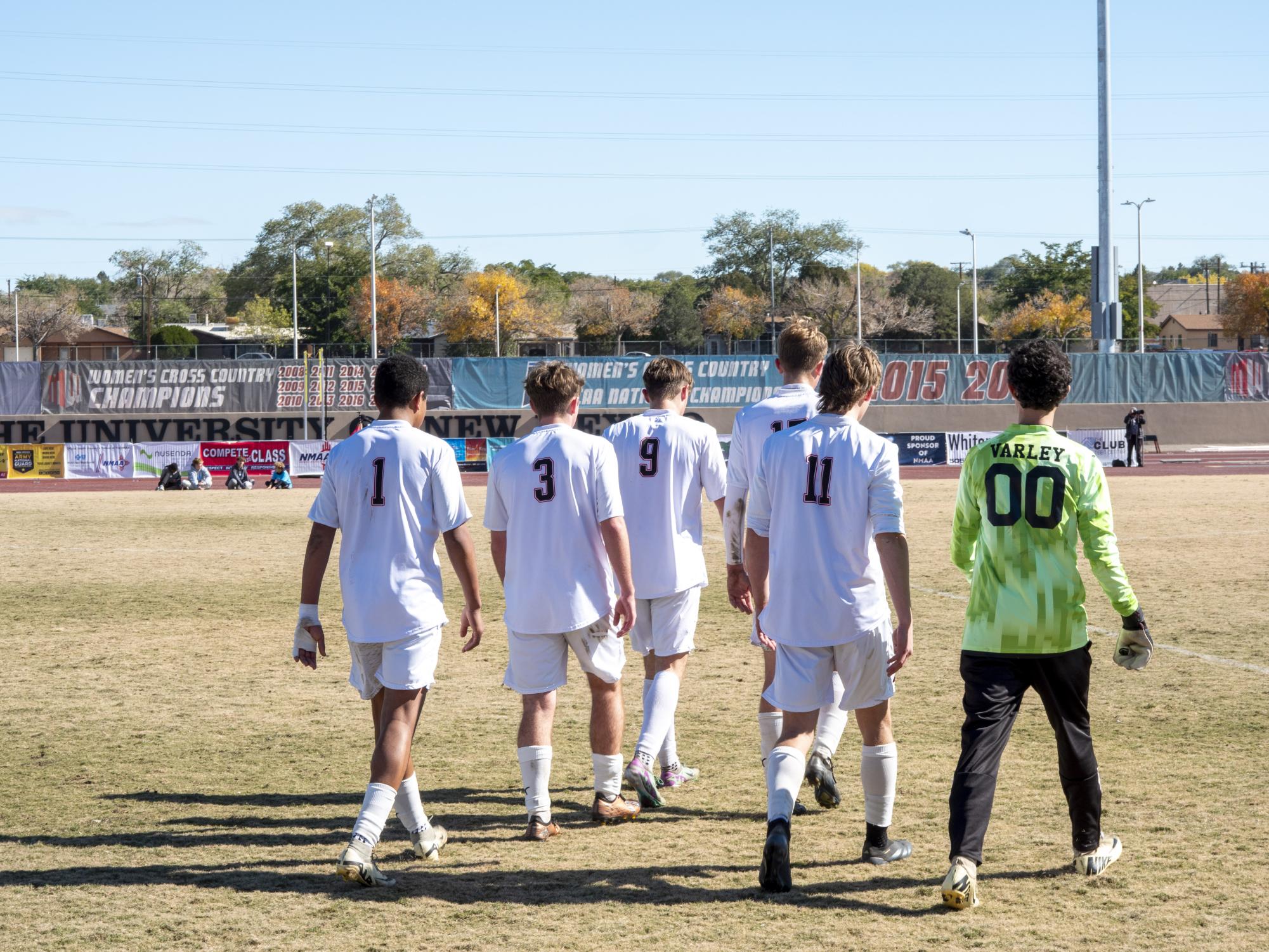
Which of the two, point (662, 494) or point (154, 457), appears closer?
point (662, 494)

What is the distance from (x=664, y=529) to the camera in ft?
20.8

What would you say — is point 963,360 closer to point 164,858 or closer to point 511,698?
point 511,698

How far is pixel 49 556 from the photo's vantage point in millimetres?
17484

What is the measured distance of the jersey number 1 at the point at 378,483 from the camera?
17.3ft

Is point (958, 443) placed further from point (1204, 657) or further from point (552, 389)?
point (552, 389)

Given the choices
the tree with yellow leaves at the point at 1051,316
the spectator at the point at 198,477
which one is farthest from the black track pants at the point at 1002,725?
the tree with yellow leaves at the point at 1051,316

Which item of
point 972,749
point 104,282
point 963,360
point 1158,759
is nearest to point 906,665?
point 1158,759

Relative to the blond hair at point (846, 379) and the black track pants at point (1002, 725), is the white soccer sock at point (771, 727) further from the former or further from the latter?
the blond hair at point (846, 379)

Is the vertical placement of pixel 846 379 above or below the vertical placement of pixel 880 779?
above

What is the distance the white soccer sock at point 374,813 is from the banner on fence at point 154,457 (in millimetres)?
33457

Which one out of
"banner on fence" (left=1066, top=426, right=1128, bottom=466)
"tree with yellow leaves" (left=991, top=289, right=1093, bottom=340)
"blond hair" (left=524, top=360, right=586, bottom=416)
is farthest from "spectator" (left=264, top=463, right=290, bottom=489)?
"tree with yellow leaves" (left=991, top=289, right=1093, bottom=340)

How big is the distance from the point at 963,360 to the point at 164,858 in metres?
47.4

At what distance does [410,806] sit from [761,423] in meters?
2.32

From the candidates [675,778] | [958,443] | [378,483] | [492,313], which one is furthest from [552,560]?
[492,313]
